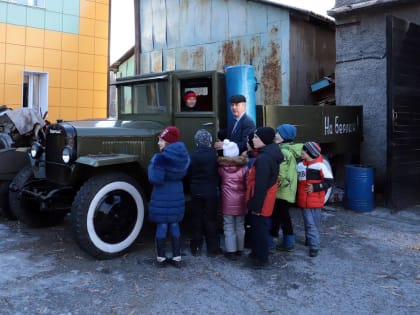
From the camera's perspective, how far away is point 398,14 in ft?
23.6

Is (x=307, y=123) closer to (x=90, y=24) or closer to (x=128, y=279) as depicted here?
(x=128, y=279)

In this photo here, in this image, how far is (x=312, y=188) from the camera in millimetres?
4379

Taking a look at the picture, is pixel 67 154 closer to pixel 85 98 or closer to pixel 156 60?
pixel 85 98

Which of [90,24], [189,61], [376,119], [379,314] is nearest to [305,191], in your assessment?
[379,314]

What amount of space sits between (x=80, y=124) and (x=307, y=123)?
3142 mm

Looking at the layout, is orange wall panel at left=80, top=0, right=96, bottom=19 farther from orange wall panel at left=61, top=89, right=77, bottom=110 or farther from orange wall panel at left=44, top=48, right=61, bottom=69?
orange wall panel at left=61, top=89, right=77, bottom=110

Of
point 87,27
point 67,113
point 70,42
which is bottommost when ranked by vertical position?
point 67,113

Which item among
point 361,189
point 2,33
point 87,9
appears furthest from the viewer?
point 87,9

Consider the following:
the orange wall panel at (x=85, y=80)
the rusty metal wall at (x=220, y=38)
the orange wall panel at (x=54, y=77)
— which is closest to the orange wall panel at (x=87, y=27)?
the orange wall panel at (x=85, y=80)

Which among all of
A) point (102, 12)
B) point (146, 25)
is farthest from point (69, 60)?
point (146, 25)

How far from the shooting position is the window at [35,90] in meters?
9.95

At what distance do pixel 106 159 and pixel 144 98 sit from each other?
1461 mm

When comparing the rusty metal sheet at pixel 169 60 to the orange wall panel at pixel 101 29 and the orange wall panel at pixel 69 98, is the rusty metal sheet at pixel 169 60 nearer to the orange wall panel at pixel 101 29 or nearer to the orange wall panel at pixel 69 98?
the orange wall panel at pixel 101 29

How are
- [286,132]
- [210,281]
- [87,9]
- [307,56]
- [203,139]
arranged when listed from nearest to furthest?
[210,281] < [203,139] < [286,132] < [307,56] < [87,9]
